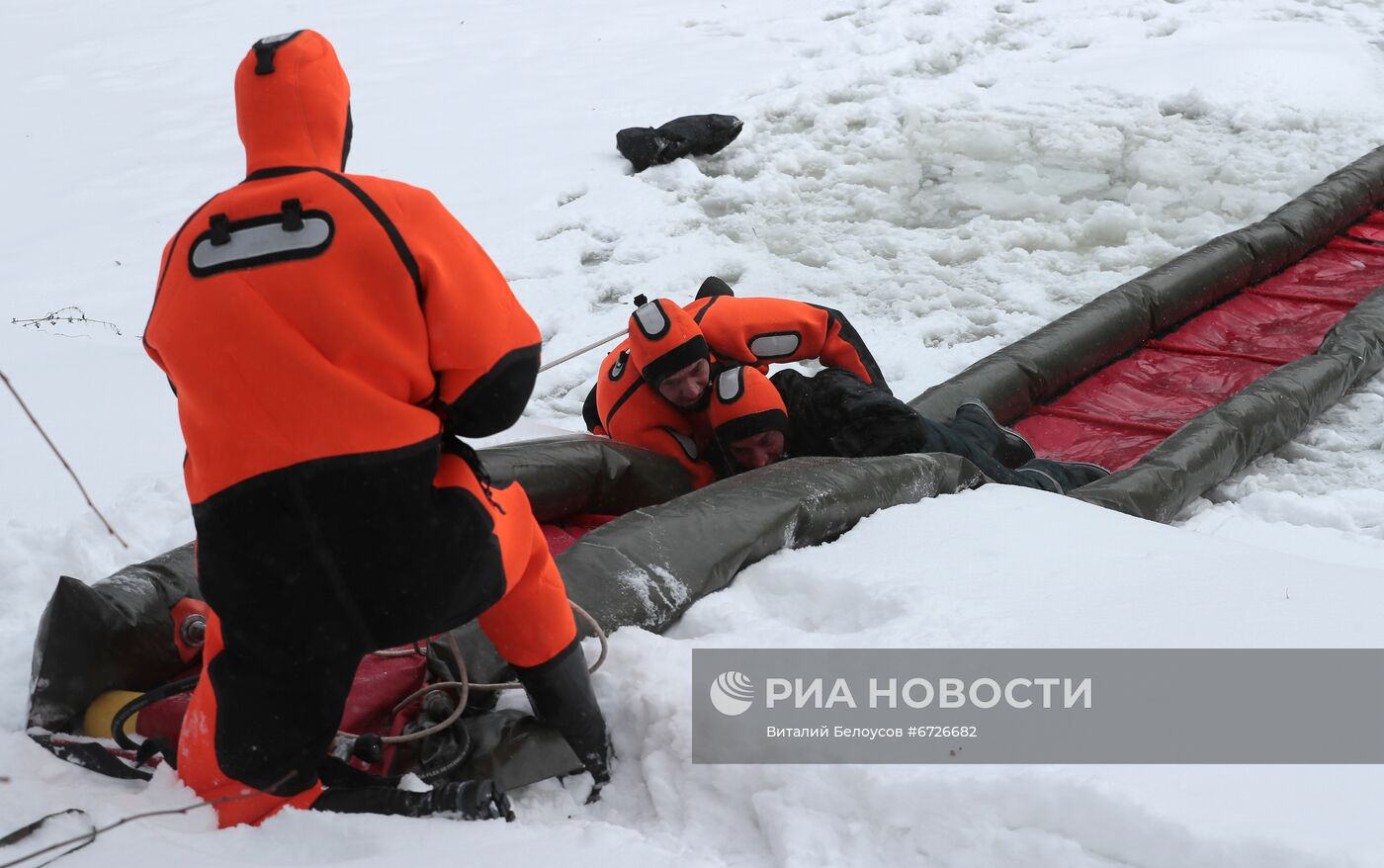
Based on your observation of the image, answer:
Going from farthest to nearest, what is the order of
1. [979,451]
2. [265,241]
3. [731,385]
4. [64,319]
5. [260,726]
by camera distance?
[64,319] < [979,451] < [731,385] < [260,726] < [265,241]

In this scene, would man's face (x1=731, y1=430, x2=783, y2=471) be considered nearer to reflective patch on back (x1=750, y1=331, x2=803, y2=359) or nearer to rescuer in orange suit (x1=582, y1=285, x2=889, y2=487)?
rescuer in orange suit (x1=582, y1=285, x2=889, y2=487)

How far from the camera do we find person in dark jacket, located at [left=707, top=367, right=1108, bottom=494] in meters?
3.11

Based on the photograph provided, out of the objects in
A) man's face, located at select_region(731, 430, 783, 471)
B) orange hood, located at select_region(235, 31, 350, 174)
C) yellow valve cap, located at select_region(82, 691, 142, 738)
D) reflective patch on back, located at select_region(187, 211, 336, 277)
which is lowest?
man's face, located at select_region(731, 430, 783, 471)

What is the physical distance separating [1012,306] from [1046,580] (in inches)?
115

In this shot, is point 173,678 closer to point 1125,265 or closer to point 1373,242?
point 1125,265

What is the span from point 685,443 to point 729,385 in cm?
19

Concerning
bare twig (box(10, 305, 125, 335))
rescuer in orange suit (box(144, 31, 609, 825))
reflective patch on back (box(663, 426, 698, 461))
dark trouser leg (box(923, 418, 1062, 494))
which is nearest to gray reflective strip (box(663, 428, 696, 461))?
reflective patch on back (box(663, 426, 698, 461))

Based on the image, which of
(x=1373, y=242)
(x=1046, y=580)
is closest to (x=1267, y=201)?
(x=1373, y=242)

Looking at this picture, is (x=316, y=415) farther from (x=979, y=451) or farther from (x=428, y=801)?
(x=979, y=451)

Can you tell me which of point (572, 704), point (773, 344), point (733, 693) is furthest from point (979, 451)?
point (572, 704)

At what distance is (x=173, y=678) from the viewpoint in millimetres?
2199

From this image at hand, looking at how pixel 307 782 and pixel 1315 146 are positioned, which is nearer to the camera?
pixel 307 782

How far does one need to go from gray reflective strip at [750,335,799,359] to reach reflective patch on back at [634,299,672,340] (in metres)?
0.41

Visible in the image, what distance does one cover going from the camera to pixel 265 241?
4.75 feet
